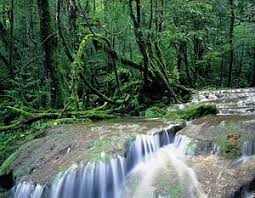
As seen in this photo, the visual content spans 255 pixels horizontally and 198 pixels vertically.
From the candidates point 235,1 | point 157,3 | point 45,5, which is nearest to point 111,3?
point 157,3

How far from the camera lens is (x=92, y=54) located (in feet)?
43.9

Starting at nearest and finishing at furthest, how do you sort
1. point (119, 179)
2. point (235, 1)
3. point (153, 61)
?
point (119, 179) < point (153, 61) < point (235, 1)

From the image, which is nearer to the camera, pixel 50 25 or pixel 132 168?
pixel 132 168

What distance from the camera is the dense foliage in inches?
384

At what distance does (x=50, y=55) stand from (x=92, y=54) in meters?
3.79

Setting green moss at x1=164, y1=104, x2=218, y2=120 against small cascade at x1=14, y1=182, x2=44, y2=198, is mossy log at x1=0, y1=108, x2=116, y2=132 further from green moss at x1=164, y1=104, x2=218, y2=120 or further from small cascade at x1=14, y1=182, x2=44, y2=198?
small cascade at x1=14, y1=182, x2=44, y2=198

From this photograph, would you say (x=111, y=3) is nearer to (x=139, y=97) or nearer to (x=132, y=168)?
(x=139, y=97)

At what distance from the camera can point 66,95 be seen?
9.98m

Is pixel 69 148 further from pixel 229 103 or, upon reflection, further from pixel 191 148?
pixel 229 103

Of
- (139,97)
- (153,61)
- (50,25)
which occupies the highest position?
(50,25)

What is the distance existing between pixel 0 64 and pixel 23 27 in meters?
2.62

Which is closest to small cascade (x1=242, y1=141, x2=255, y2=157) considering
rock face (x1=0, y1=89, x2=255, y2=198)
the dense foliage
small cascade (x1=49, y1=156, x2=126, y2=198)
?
rock face (x1=0, y1=89, x2=255, y2=198)

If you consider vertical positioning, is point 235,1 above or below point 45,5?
above

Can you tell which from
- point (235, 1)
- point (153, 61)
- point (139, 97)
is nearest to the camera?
point (139, 97)
